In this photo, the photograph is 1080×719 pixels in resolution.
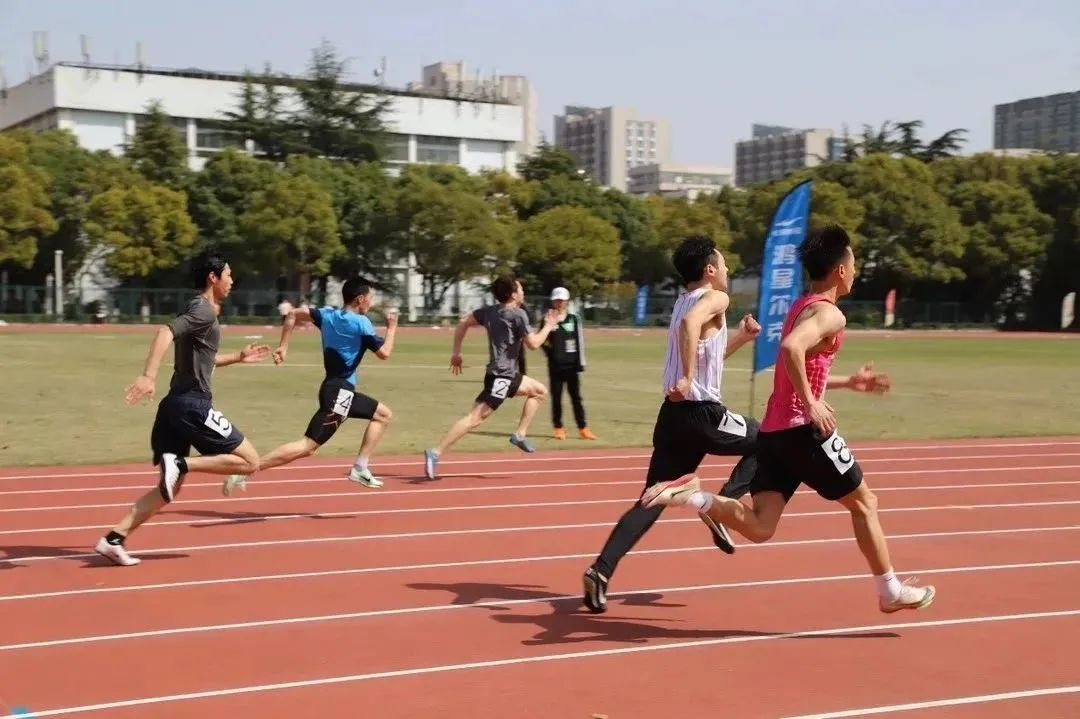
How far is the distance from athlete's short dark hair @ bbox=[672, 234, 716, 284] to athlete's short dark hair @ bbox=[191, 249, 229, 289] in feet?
8.77

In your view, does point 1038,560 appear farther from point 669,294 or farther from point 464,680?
point 669,294

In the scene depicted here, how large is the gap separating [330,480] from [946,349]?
35077 mm

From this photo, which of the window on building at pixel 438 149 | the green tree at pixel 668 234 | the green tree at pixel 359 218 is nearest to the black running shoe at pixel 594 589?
the green tree at pixel 359 218

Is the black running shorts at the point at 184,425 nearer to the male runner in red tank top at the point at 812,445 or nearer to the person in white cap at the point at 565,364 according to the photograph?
the male runner in red tank top at the point at 812,445

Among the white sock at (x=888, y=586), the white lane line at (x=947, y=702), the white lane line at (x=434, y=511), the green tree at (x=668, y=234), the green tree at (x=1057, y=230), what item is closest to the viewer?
the white lane line at (x=947, y=702)

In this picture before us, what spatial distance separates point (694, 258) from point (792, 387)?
93 cm

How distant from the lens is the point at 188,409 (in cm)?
715

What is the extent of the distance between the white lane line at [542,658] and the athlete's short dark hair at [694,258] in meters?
1.74

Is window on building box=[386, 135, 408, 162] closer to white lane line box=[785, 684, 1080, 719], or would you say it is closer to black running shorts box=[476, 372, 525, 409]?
black running shorts box=[476, 372, 525, 409]

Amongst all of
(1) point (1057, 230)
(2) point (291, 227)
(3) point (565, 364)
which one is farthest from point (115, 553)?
(1) point (1057, 230)

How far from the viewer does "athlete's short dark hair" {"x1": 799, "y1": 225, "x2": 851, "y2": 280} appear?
562cm

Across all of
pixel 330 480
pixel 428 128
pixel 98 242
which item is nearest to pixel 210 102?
pixel 428 128

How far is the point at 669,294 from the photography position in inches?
2901

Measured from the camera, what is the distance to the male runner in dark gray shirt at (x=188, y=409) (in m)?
7.09
